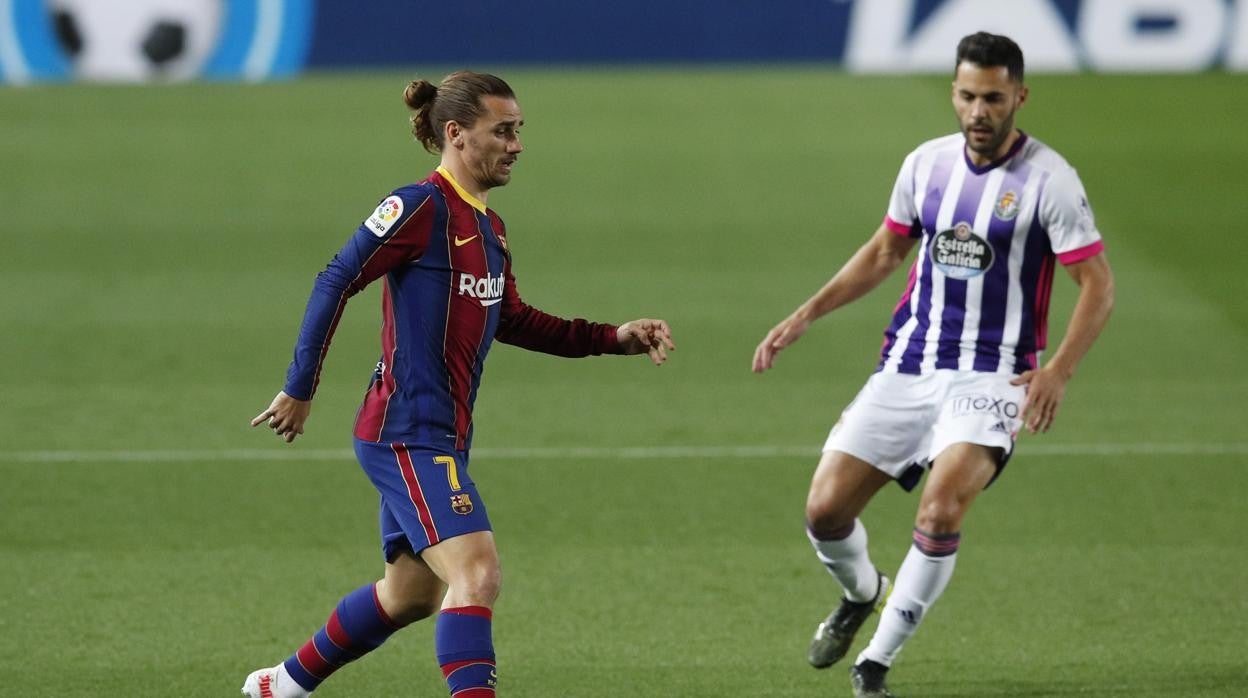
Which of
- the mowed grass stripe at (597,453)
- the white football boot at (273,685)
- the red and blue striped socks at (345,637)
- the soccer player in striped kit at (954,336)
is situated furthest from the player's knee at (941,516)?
the mowed grass stripe at (597,453)

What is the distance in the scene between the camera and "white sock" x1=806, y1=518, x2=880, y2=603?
6.11m

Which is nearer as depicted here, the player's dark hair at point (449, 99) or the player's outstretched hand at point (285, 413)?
the player's outstretched hand at point (285, 413)

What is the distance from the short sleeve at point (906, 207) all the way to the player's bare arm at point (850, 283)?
0.12 ft

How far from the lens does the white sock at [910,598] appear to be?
5.69 meters

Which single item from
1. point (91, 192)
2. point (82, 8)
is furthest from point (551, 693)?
point (82, 8)

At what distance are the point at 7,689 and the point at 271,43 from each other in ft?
43.5

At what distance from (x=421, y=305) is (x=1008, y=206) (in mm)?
1977

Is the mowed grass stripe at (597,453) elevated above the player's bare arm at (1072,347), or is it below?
below

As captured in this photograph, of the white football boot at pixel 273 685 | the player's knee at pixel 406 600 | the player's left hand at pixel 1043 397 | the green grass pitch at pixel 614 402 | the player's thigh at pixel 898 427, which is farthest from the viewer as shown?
the green grass pitch at pixel 614 402

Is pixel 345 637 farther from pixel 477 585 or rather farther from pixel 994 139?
pixel 994 139

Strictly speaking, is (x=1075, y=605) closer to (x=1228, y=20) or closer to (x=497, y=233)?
(x=497, y=233)

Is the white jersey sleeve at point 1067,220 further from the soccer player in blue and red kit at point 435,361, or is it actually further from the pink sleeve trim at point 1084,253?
the soccer player in blue and red kit at point 435,361

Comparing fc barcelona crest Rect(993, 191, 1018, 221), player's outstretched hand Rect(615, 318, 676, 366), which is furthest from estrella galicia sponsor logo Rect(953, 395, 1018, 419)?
player's outstretched hand Rect(615, 318, 676, 366)

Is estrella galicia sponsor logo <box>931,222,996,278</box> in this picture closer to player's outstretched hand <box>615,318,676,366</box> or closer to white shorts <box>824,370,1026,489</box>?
white shorts <box>824,370,1026,489</box>
